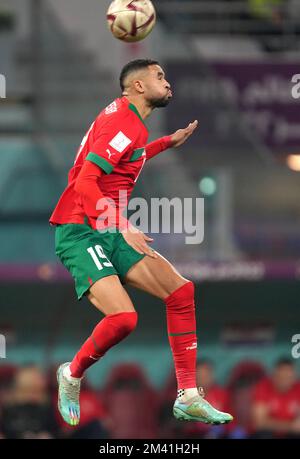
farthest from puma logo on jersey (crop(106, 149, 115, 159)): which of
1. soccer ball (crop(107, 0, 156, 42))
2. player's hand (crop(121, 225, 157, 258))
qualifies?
soccer ball (crop(107, 0, 156, 42))

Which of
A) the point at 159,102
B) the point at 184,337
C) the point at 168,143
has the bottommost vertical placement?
the point at 184,337

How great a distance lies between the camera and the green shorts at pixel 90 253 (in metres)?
8.78

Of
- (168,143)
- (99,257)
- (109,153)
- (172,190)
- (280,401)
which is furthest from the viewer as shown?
(172,190)

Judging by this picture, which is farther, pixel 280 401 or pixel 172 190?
pixel 172 190

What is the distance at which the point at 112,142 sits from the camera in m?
8.59

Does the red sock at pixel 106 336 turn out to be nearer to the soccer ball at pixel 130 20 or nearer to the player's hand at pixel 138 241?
the player's hand at pixel 138 241

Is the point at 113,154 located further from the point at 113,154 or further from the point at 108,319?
the point at 108,319

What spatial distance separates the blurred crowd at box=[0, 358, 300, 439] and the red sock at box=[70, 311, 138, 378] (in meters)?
5.44

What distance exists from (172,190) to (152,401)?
2510mm

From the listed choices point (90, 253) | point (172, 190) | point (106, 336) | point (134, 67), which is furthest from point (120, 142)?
point (172, 190)

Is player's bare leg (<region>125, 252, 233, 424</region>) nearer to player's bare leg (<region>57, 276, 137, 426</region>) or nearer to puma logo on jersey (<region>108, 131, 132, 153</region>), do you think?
player's bare leg (<region>57, 276, 137, 426</region>)

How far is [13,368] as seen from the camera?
15508mm

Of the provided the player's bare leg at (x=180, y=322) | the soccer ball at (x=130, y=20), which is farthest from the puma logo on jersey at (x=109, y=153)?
the soccer ball at (x=130, y=20)
